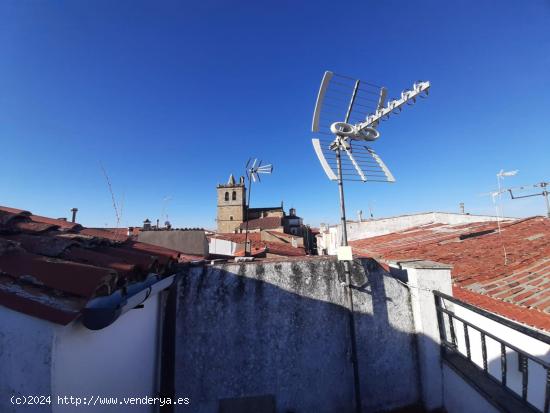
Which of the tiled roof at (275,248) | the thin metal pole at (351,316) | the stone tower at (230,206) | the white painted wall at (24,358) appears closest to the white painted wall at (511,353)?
the thin metal pole at (351,316)

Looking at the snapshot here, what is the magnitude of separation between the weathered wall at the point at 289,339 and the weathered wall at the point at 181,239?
16.7ft

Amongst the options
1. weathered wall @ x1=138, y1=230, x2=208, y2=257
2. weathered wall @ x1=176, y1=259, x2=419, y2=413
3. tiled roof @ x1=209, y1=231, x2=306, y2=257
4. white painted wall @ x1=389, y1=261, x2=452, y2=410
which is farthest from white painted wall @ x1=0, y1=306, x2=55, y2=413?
tiled roof @ x1=209, y1=231, x2=306, y2=257

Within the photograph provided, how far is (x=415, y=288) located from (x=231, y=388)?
9.69 feet

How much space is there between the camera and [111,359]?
2500 mm

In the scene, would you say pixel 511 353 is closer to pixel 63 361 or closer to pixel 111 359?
pixel 111 359

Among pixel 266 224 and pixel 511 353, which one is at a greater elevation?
pixel 266 224

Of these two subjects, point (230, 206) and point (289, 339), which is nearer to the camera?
point (289, 339)

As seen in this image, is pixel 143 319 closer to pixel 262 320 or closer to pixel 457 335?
pixel 262 320

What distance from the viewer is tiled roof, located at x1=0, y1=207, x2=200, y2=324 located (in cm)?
166

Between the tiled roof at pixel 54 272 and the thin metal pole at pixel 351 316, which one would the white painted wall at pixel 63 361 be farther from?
the thin metal pole at pixel 351 316

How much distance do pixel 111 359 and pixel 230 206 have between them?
156 feet

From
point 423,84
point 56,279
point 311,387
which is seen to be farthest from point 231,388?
point 423,84

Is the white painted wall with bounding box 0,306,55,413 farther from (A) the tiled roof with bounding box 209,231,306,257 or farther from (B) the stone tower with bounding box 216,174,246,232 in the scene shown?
(B) the stone tower with bounding box 216,174,246,232

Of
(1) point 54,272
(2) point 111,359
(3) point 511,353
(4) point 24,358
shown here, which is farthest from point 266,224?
(4) point 24,358
